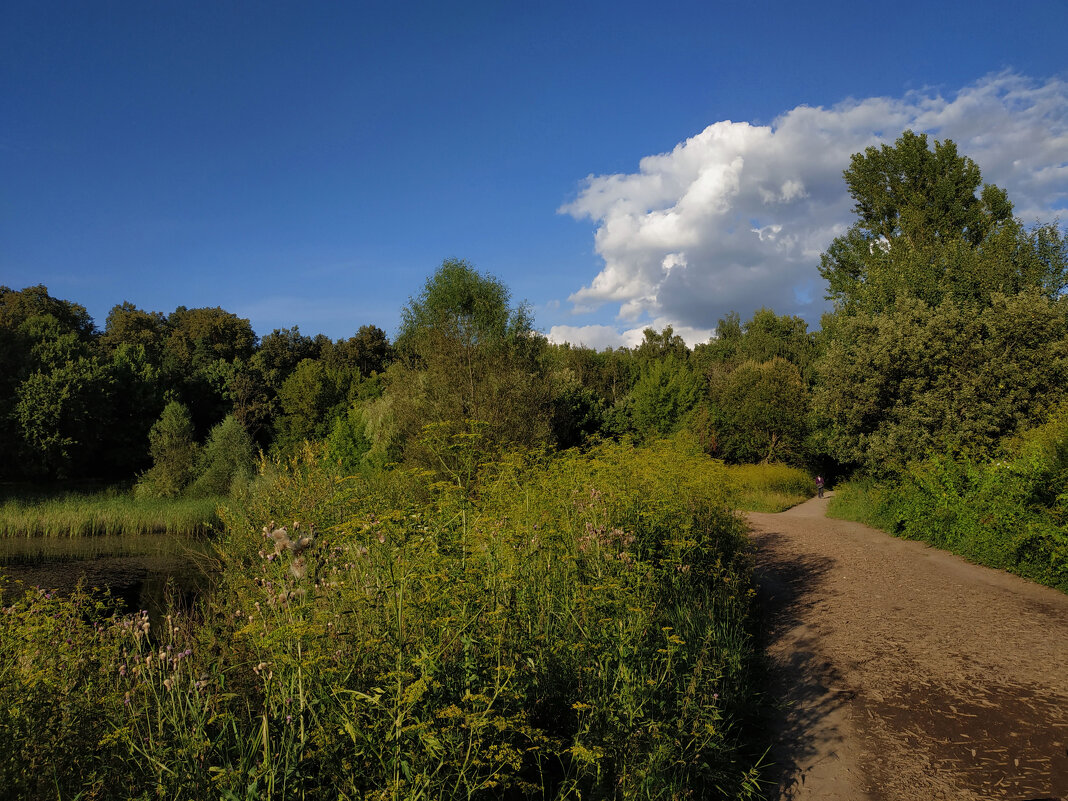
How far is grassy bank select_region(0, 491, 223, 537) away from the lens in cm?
2080

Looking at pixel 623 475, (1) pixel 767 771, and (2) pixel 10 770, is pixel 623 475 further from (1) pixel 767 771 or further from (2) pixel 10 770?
(2) pixel 10 770

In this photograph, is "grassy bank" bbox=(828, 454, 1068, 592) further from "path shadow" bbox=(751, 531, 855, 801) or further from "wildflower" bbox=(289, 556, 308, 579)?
"wildflower" bbox=(289, 556, 308, 579)

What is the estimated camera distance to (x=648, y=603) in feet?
14.3

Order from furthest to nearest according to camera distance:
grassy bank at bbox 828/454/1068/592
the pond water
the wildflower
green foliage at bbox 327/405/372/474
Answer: green foliage at bbox 327/405/372/474, the pond water, grassy bank at bbox 828/454/1068/592, the wildflower

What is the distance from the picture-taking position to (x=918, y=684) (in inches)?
211

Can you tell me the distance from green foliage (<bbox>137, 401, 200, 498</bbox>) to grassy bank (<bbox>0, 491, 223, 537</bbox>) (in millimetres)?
4899

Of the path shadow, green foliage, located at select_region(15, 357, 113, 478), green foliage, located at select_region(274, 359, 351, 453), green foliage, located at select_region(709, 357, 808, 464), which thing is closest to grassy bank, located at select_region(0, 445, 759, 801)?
the path shadow

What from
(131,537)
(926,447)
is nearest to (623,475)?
(926,447)

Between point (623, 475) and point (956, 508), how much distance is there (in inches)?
312

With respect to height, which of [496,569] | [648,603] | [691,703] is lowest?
[691,703]

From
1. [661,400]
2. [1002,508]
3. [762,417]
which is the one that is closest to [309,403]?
[661,400]

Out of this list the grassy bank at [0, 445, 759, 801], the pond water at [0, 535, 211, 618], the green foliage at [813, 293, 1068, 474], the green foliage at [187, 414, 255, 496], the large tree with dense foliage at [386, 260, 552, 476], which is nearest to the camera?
the grassy bank at [0, 445, 759, 801]

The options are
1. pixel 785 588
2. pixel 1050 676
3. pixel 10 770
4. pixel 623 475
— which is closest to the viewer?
pixel 10 770

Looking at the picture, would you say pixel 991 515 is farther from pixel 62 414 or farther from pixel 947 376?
pixel 62 414
